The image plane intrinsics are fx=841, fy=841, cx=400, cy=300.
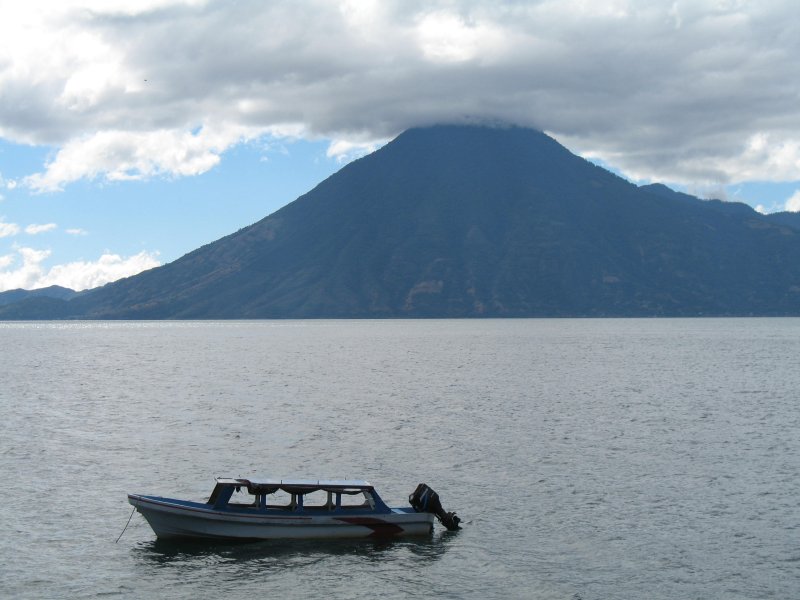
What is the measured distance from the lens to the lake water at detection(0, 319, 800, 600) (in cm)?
3697

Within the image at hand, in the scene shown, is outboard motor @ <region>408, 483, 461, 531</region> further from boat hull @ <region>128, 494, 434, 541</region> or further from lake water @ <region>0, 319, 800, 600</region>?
lake water @ <region>0, 319, 800, 600</region>

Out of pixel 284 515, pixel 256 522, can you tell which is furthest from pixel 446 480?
pixel 256 522

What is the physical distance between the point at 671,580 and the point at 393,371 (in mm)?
109572

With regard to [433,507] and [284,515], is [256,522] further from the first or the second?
[433,507]

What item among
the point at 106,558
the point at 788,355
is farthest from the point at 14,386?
the point at 788,355

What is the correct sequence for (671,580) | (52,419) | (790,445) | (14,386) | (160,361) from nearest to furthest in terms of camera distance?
(671,580) → (790,445) → (52,419) → (14,386) → (160,361)

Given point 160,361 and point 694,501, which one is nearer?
point 694,501

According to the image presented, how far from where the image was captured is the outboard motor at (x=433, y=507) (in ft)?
144

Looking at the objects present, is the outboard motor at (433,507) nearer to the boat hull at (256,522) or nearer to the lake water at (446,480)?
the boat hull at (256,522)

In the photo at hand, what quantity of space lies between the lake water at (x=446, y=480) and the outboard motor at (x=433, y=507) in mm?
893

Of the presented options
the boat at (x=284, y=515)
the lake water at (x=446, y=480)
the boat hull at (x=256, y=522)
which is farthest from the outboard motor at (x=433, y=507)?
the lake water at (x=446, y=480)

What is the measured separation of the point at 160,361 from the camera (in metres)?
180

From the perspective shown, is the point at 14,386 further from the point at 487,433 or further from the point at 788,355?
the point at 788,355

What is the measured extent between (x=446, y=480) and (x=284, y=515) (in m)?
15.1
